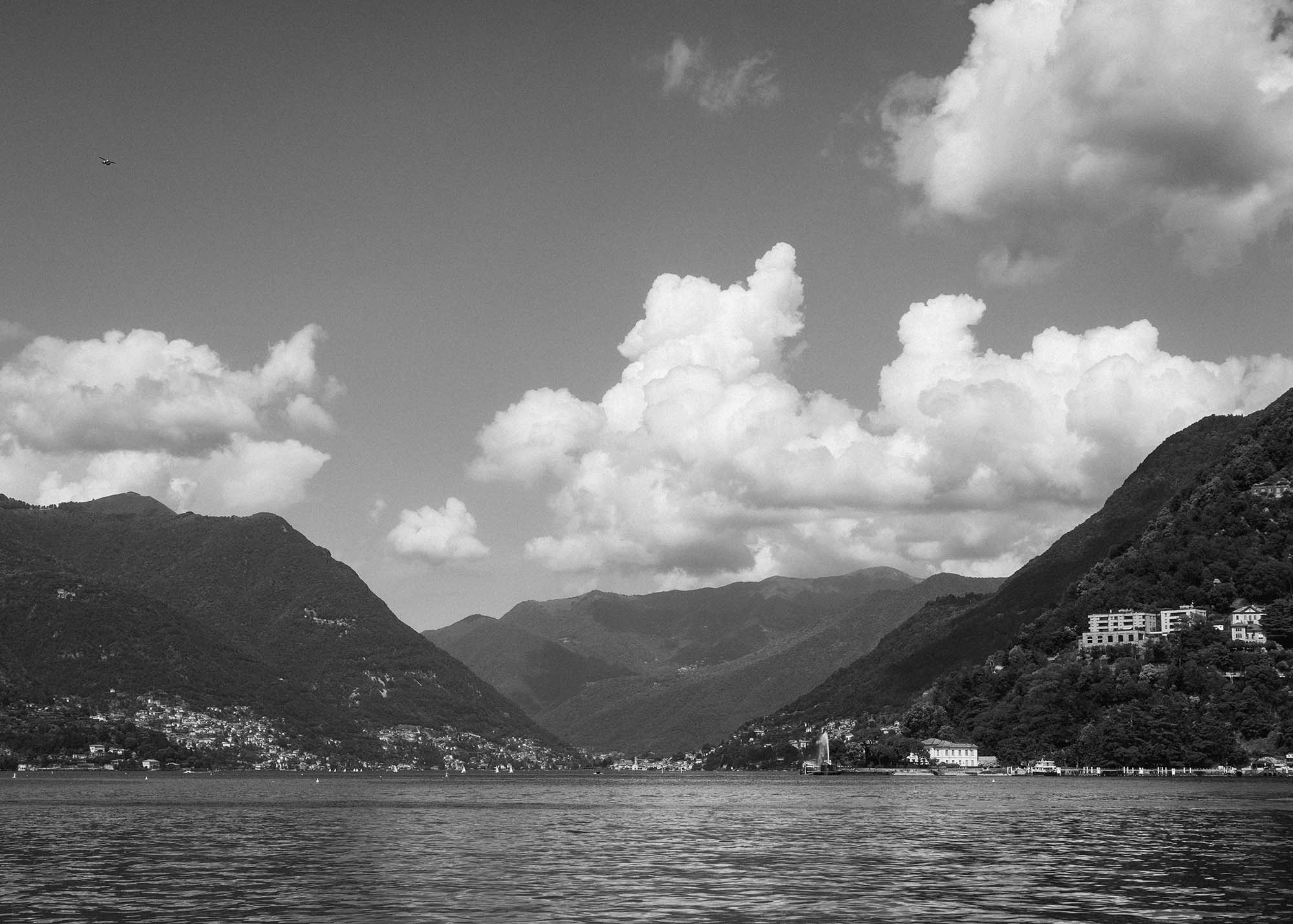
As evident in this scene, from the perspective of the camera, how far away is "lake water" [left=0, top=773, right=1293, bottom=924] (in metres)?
60.6

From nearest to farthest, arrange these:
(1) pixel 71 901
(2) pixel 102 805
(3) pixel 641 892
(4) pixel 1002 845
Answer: (1) pixel 71 901 < (3) pixel 641 892 < (4) pixel 1002 845 < (2) pixel 102 805

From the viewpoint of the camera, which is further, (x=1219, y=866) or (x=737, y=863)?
(x=737, y=863)

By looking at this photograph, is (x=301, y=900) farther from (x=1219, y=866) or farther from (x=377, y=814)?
(x=377, y=814)

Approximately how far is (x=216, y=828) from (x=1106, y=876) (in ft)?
264

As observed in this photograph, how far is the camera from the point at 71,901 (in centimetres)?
6306

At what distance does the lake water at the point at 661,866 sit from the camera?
6062 centimetres

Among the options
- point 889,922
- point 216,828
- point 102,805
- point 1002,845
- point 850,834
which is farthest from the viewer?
point 102,805

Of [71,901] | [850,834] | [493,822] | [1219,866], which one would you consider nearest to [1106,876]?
[1219,866]

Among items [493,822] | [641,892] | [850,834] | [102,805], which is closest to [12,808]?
[102,805]

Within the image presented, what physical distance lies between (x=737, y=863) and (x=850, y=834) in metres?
29.6

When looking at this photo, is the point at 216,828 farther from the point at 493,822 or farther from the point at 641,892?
the point at 641,892

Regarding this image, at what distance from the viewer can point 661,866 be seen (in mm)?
83125

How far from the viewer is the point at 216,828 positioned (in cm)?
12012

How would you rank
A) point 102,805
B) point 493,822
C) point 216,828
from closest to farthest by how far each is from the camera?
point 216,828 → point 493,822 → point 102,805
